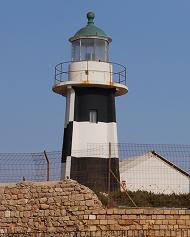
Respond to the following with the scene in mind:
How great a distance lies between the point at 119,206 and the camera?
1744cm

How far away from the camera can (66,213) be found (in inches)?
673

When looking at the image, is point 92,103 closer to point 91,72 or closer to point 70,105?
point 70,105

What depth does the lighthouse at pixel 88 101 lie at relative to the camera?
23750mm

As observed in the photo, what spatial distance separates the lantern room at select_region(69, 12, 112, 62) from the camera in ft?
81.7

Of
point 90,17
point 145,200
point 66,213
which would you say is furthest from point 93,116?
point 66,213

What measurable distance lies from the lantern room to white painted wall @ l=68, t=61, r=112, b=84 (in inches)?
15.1

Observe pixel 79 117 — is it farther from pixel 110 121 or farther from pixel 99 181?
pixel 99 181

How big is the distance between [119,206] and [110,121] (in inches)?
294

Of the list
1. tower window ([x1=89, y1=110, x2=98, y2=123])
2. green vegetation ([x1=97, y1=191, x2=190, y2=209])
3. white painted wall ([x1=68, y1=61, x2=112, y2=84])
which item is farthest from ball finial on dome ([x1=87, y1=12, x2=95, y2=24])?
green vegetation ([x1=97, y1=191, x2=190, y2=209])

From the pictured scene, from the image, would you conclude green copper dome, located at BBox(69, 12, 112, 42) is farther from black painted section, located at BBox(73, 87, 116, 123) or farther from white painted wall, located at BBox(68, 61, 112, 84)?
black painted section, located at BBox(73, 87, 116, 123)

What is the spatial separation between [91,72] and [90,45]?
48.5 inches

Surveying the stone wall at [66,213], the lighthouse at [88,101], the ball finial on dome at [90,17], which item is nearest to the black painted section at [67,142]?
the lighthouse at [88,101]

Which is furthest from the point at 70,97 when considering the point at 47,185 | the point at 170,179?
the point at 47,185

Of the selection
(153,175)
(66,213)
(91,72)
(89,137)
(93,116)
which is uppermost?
(91,72)
